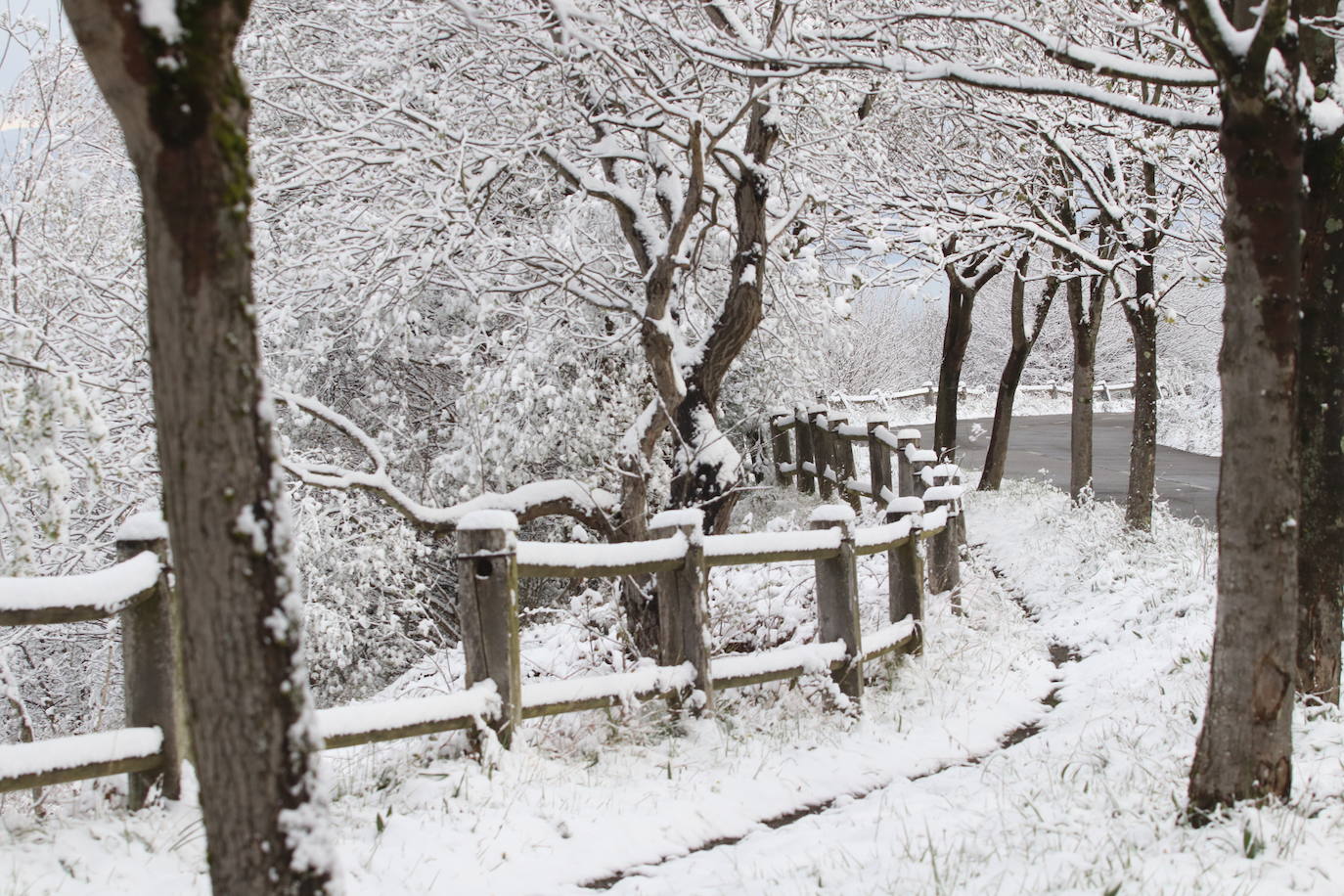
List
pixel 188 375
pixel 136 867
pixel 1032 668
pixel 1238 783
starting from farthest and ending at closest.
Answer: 1. pixel 1032 668
2. pixel 1238 783
3. pixel 136 867
4. pixel 188 375

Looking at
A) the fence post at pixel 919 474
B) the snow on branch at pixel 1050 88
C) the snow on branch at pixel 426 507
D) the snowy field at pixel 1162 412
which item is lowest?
the snowy field at pixel 1162 412

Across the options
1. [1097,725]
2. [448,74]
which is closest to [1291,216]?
[1097,725]

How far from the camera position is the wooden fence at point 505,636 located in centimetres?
385

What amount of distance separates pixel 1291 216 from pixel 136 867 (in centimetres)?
496

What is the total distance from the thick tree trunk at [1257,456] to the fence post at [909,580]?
3475 mm

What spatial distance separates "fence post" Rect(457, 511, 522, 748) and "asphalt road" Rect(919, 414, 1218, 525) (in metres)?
7.55

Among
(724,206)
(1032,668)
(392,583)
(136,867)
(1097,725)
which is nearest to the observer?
(136,867)

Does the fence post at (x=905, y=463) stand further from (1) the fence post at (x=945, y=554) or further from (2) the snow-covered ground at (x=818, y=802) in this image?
(2) the snow-covered ground at (x=818, y=802)

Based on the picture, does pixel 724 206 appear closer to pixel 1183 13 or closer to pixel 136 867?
pixel 1183 13

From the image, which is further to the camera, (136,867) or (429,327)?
(429,327)

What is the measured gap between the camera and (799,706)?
6188 mm

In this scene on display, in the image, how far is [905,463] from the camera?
10.6 metres

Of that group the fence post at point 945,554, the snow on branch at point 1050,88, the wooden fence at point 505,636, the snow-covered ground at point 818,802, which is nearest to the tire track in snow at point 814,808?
the snow-covered ground at point 818,802

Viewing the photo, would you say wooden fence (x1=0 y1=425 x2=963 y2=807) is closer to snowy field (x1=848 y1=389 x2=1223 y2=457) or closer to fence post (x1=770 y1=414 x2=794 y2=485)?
fence post (x1=770 y1=414 x2=794 y2=485)
